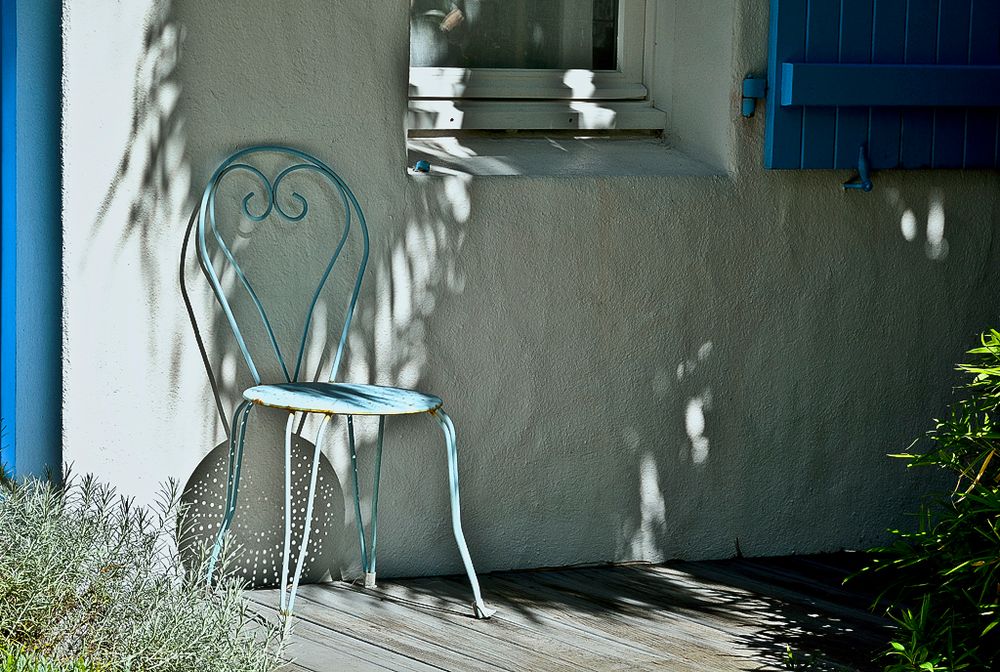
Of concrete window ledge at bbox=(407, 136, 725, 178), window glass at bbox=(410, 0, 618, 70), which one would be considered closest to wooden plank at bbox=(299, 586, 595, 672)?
concrete window ledge at bbox=(407, 136, 725, 178)

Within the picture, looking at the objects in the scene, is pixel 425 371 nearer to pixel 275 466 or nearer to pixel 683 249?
pixel 275 466

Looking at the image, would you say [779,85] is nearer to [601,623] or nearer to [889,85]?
[889,85]

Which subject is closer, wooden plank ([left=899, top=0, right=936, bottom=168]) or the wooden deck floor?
the wooden deck floor

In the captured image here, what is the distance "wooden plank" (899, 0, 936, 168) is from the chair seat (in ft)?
5.35

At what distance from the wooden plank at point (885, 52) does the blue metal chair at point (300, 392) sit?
58.7 inches

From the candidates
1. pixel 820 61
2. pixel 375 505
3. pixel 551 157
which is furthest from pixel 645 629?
pixel 820 61

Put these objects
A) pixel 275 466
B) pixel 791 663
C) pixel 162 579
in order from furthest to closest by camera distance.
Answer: pixel 275 466
pixel 791 663
pixel 162 579

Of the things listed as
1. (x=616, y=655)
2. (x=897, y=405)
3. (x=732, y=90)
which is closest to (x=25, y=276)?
(x=616, y=655)

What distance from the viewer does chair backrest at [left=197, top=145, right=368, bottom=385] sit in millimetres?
3688

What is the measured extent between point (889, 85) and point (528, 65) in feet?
3.35

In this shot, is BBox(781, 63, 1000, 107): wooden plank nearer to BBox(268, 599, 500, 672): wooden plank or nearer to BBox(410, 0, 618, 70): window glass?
BBox(410, 0, 618, 70): window glass

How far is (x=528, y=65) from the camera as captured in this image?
431 cm

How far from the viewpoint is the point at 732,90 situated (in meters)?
4.16

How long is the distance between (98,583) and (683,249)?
194cm
